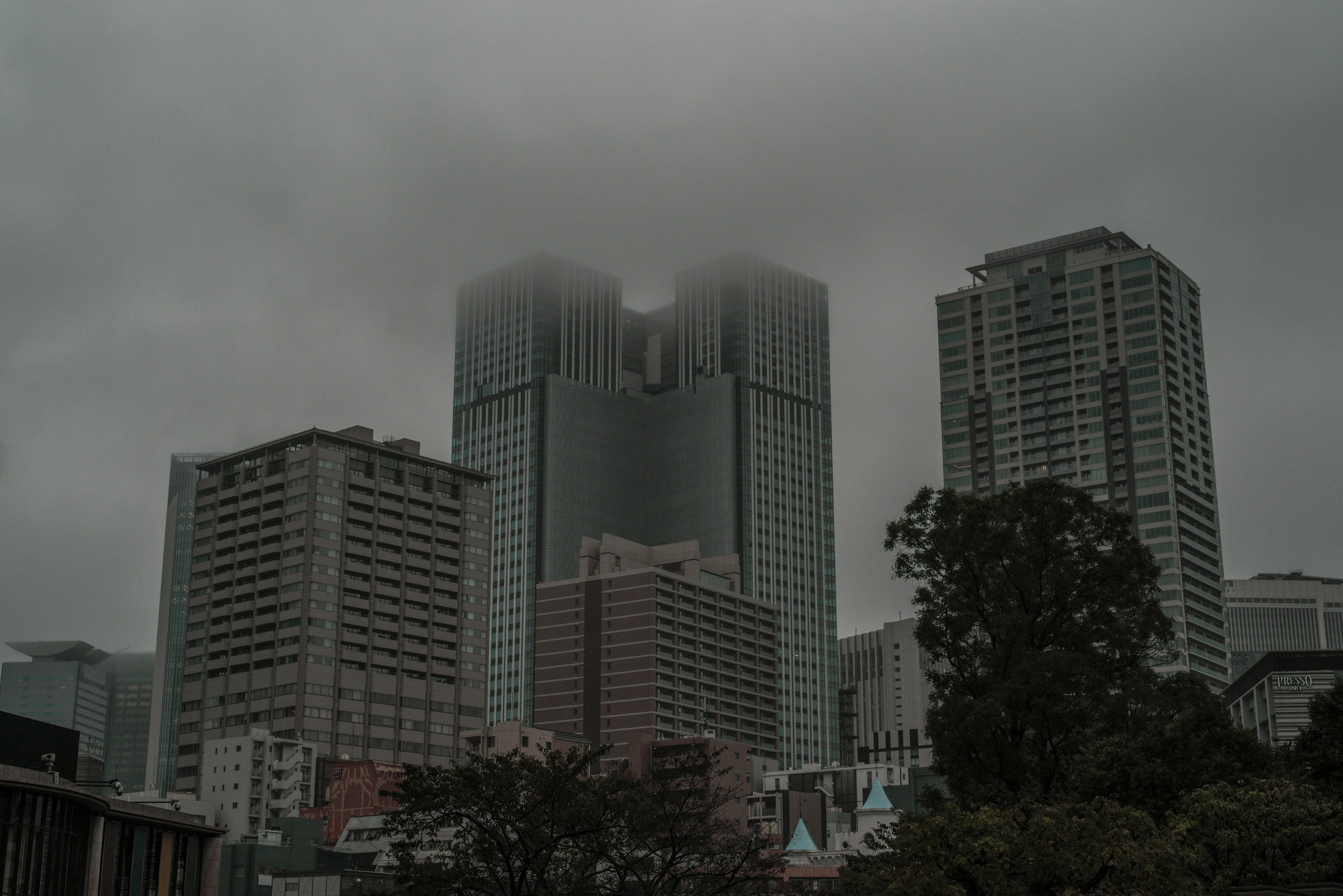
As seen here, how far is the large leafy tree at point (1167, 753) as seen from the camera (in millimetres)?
52875

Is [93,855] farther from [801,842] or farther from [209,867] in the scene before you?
[801,842]

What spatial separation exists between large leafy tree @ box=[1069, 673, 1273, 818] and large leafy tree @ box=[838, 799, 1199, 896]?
16.3 metres

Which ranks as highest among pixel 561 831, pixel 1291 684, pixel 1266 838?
pixel 1291 684

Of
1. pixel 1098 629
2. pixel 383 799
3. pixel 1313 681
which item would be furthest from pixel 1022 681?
pixel 383 799

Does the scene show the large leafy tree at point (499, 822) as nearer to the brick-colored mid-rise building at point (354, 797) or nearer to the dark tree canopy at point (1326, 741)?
the dark tree canopy at point (1326, 741)

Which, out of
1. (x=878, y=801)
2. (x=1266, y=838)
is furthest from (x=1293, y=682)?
(x=1266, y=838)

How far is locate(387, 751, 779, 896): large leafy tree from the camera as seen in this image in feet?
168

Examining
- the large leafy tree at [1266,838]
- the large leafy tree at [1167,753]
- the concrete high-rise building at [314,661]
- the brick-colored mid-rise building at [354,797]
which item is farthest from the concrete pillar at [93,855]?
the concrete high-rise building at [314,661]

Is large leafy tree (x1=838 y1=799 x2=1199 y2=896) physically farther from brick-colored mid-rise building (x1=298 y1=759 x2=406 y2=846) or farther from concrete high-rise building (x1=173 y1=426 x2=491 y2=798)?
concrete high-rise building (x1=173 y1=426 x2=491 y2=798)

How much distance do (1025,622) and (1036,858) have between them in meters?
21.5

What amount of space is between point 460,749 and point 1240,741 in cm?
15064

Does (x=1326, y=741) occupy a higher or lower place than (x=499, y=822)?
higher

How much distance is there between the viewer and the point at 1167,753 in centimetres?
5469

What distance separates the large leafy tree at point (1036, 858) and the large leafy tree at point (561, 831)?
16.2 metres
